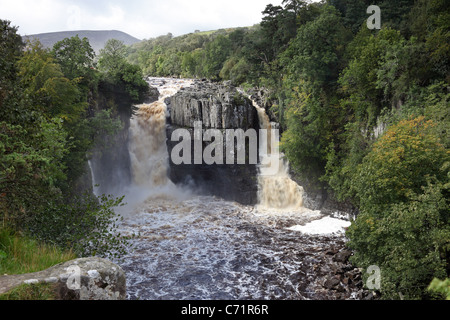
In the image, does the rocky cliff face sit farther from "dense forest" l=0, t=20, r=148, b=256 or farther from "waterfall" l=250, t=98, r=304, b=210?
"dense forest" l=0, t=20, r=148, b=256

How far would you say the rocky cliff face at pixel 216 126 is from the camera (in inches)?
1277

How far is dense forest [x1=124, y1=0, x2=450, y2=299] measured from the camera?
1266 cm

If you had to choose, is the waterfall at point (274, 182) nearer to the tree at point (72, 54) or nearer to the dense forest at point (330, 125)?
the dense forest at point (330, 125)

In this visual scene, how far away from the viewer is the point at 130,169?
34.0m

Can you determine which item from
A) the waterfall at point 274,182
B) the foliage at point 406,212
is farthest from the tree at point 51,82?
the foliage at point 406,212

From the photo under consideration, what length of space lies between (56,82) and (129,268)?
544 inches

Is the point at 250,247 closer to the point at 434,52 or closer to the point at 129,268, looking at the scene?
the point at 129,268

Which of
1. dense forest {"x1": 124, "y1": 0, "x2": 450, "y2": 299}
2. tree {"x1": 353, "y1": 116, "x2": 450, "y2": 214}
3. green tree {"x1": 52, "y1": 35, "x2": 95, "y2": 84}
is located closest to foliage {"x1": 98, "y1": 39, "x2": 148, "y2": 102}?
green tree {"x1": 52, "y1": 35, "x2": 95, "y2": 84}

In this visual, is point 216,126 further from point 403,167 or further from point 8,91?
point 8,91

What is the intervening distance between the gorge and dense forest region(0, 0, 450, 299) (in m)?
2.57

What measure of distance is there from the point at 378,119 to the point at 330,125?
525 centimetres

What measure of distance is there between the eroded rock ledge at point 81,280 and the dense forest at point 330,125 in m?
4.15
